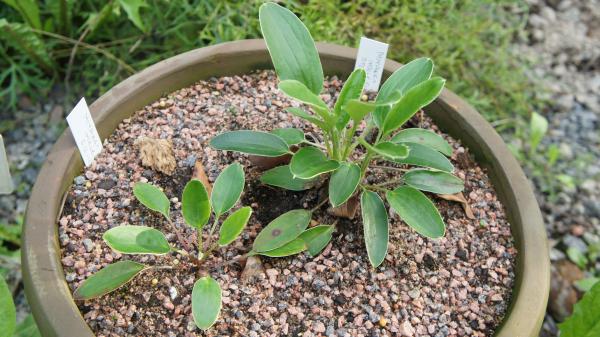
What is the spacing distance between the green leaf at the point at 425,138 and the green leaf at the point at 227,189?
0.97 feet

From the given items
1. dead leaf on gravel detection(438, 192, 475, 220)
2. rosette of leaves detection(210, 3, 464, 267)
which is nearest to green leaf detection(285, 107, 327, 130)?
rosette of leaves detection(210, 3, 464, 267)

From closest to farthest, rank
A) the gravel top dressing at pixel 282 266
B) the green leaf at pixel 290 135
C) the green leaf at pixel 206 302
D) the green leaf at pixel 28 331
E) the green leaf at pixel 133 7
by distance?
the green leaf at pixel 206 302 < the gravel top dressing at pixel 282 266 < the green leaf at pixel 290 135 < the green leaf at pixel 28 331 < the green leaf at pixel 133 7

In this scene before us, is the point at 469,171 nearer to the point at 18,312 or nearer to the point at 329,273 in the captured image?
the point at 329,273

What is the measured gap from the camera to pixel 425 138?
1179 mm

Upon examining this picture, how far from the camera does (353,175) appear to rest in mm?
1074

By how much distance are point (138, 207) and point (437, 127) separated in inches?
25.7

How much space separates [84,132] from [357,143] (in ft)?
1.66

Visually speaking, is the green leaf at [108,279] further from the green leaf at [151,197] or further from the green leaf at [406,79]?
the green leaf at [406,79]

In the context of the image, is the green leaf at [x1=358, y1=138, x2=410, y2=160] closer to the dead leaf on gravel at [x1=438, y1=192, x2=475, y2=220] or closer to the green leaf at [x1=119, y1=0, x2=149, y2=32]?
the dead leaf on gravel at [x1=438, y1=192, x2=475, y2=220]

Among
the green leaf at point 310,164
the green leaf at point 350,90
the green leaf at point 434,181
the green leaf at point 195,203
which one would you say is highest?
the green leaf at point 350,90

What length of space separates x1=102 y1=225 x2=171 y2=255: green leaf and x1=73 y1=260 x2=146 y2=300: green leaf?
0.04 meters

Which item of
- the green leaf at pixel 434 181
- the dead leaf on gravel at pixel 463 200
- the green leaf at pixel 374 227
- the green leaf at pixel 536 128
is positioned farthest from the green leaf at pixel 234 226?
the green leaf at pixel 536 128

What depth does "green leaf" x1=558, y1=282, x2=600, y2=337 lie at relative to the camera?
1.21 meters

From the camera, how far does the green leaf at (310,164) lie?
3.41 ft
